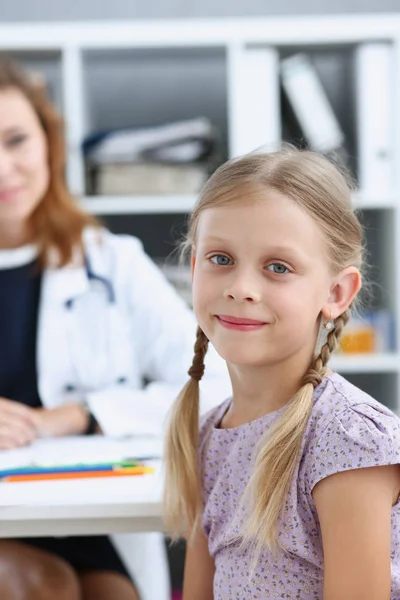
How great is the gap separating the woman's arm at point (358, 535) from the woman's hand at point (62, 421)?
28.5 inches

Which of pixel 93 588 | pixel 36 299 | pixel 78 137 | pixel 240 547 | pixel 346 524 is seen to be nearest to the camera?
pixel 346 524

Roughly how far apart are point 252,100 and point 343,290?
4.89ft

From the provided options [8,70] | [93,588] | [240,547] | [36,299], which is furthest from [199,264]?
[8,70]

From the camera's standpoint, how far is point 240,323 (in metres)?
0.93

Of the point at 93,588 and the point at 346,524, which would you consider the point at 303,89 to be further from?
the point at 346,524

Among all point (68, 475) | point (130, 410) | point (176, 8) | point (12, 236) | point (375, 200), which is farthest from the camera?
point (176, 8)

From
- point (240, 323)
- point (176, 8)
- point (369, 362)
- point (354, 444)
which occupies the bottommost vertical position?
point (369, 362)

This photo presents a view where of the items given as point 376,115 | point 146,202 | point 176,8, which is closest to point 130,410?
point 146,202

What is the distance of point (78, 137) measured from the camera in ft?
7.68

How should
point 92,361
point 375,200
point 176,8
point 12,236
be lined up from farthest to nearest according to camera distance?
point 176,8 < point 375,200 < point 12,236 < point 92,361

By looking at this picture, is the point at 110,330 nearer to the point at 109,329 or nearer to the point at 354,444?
the point at 109,329

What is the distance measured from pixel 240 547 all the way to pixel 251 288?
0.29 metres

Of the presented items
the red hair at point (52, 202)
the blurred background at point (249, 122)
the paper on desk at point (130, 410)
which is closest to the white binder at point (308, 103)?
the blurred background at point (249, 122)

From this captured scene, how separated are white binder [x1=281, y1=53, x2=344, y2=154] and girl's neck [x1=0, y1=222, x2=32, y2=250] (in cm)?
89
